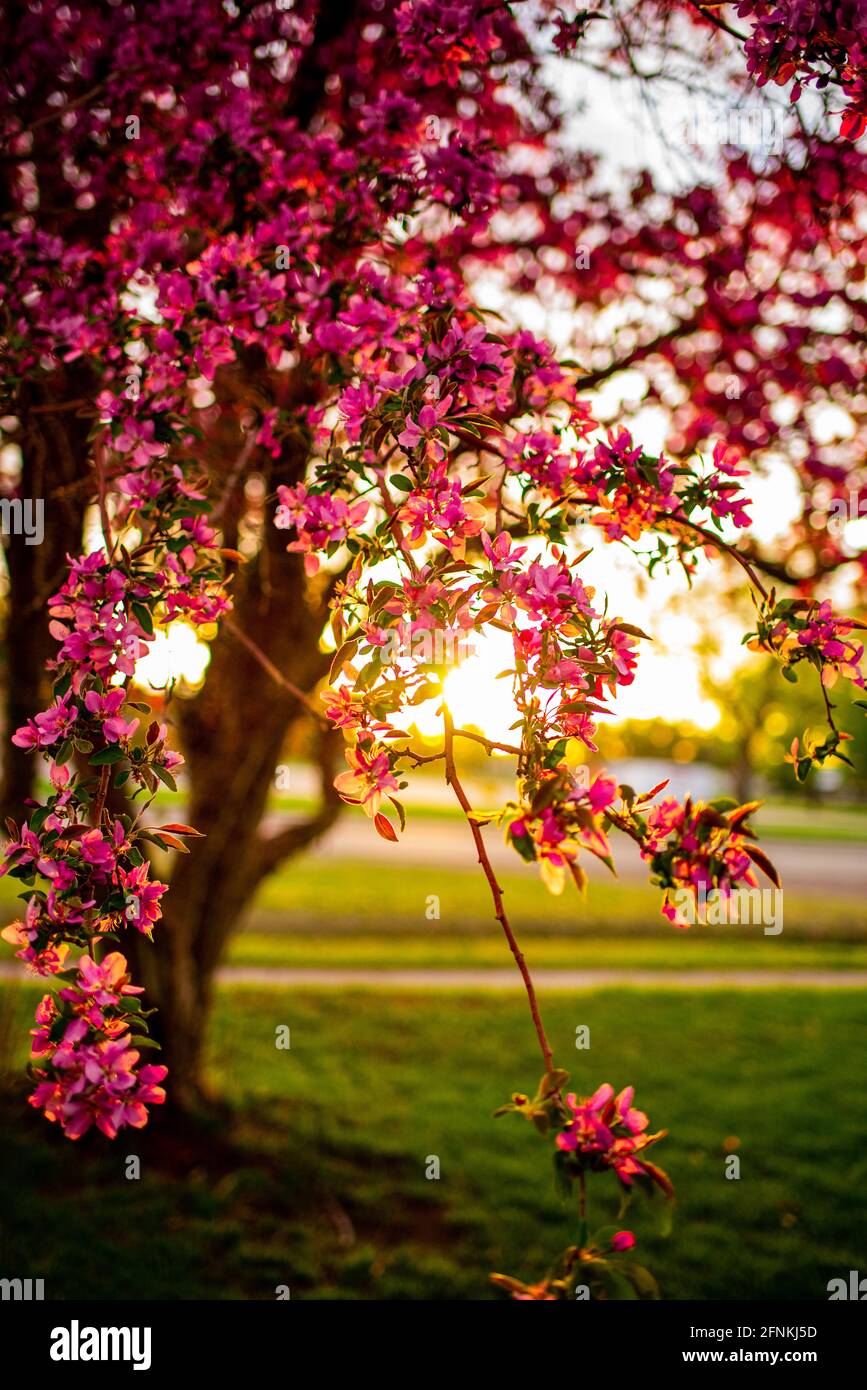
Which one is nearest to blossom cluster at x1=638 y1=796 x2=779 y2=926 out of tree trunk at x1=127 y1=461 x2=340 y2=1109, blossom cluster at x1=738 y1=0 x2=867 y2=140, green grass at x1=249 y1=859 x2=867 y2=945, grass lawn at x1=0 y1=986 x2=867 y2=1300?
blossom cluster at x1=738 y1=0 x2=867 y2=140

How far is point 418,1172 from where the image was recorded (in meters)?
4.91

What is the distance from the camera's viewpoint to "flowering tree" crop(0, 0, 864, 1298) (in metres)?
1.58

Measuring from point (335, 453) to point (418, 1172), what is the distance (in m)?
4.19

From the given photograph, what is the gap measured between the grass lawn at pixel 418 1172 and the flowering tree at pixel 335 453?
186cm

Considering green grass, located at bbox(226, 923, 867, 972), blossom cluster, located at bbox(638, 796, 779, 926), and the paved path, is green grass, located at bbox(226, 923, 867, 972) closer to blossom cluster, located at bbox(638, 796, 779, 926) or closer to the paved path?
the paved path

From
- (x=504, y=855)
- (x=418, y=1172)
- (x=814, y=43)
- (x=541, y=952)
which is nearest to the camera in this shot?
(x=814, y=43)

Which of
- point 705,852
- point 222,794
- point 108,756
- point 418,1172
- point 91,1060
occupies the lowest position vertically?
point 418,1172

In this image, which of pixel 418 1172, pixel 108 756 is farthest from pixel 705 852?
pixel 418 1172

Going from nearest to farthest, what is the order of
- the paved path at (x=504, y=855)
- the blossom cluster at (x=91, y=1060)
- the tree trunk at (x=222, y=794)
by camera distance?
the blossom cluster at (x=91, y=1060) → the tree trunk at (x=222, y=794) → the paved path at (x=504, y=855)

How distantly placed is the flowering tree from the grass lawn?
6.11 feet

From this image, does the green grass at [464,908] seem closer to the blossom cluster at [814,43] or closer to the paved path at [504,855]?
the paved path at [504,855]

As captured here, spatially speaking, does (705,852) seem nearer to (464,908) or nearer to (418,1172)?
(418,1172)

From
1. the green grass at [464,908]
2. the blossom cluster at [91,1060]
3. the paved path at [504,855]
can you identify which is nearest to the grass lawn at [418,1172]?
the blossom cluster at [91,1060]

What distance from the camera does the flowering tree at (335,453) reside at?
5.18 ft
